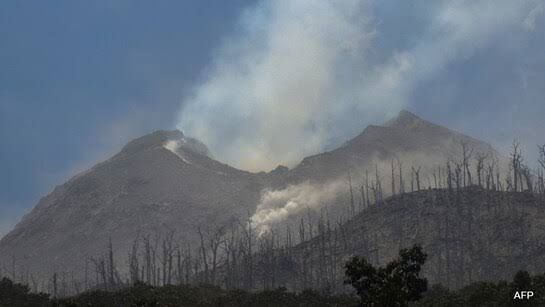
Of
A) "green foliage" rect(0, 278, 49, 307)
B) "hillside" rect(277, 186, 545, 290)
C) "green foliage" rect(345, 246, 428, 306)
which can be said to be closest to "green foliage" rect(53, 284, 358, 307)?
"green foliage" rect(0, 278, 49, 307)

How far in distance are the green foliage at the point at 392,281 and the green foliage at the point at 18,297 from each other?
1539 inches

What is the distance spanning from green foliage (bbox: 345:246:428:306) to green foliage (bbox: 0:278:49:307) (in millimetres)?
39084

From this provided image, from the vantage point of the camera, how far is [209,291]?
67812mm

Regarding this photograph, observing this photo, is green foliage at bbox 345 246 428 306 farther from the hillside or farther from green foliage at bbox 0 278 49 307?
the hillside

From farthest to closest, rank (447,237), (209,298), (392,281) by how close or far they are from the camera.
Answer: (447,237)
(209,298)
(392,281)

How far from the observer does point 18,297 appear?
55.2 metres

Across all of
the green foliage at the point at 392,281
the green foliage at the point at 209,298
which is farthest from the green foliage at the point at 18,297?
the green foliage at the point at 392,281

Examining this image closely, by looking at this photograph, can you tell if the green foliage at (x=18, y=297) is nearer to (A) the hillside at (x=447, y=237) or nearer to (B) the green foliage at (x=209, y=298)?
(B) the green foliage at (x=209, y=298)

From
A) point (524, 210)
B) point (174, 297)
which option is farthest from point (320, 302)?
point (524, 210)

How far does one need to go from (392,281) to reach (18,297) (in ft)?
149

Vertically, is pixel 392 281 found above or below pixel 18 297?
above

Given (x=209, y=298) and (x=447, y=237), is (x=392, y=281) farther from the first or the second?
(x=447, y=237)

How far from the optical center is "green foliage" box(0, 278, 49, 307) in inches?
2060

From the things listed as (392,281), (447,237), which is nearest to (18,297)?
(392,281)
